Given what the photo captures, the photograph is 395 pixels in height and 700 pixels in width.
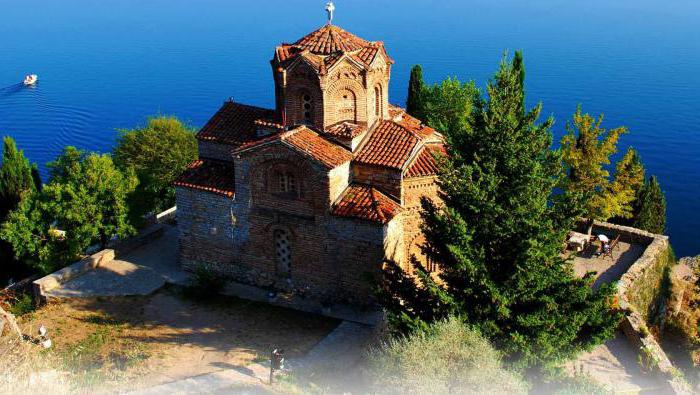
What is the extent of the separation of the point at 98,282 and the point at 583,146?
18.5 meters

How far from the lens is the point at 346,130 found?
19781 mm

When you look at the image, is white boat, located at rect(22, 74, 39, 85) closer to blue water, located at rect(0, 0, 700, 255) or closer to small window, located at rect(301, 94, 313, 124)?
blue water, located at rect(0, 0, 700, 255)

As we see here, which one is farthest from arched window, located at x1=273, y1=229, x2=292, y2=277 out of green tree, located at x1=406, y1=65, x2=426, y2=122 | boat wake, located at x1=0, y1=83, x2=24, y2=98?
boat wake, located at x1=0, y1=83, x2=24, y2=98

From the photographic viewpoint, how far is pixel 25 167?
30.5 metres

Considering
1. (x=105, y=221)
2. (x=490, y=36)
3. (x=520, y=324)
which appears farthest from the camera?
(x=490, y=36)

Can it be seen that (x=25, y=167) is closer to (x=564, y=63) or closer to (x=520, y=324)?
(x=520, y=324)

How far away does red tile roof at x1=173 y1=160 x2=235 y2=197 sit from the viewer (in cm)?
2070

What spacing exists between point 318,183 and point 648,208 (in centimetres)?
1647

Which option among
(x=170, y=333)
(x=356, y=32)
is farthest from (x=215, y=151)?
(x=356, y=32)

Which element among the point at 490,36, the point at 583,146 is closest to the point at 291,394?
the point at 583,146

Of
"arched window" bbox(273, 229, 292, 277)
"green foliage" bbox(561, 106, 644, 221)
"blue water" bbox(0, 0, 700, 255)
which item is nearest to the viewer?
"arched window" bbox(273, 229, 292, 277)

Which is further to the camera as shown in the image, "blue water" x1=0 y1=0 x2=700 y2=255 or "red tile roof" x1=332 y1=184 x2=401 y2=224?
"blue water" x1=0 y1=0 x2=700 y2=255

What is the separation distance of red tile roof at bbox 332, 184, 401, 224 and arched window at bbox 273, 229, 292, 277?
231 cm

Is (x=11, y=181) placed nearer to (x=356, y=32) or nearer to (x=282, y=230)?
(x=282, y=230)
